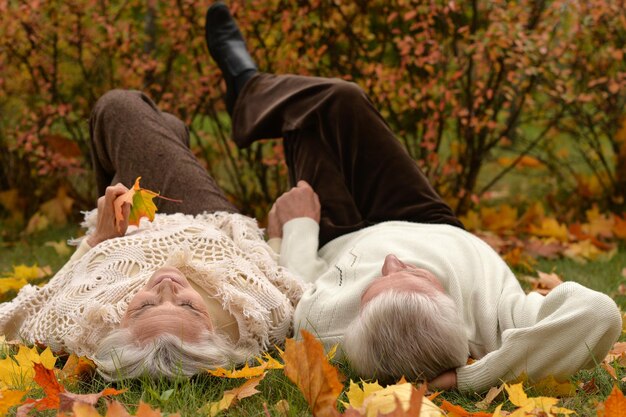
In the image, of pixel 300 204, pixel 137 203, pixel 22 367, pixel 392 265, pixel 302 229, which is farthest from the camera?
pixel 300 204

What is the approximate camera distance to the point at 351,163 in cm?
332

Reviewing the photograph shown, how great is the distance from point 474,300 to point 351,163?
981mm

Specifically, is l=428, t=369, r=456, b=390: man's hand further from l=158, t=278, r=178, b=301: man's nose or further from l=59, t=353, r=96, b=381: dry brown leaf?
l=59, t=353, r=96, b=381: dry brown leaf

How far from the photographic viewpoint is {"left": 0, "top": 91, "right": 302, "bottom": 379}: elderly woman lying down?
7.29 feet

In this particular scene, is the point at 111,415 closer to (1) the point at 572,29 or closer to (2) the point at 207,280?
(2) the point at 207,280

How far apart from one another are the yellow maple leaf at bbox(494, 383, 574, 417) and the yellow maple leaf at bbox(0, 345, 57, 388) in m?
1.27

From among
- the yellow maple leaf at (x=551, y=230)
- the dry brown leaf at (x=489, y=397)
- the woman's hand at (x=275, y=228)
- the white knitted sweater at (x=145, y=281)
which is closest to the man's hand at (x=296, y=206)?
the woman's hand at (x=275, y=228)

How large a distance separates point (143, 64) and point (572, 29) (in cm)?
249

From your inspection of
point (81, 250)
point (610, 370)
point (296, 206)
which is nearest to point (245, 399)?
point (610, 370)

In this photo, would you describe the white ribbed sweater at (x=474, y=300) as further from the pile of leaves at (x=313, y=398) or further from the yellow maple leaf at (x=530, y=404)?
the yellow maple leaf at (x=530, y=404)

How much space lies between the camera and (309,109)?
3.36m

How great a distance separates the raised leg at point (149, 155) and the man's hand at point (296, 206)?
0.60 ft

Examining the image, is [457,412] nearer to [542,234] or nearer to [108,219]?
[108,219]

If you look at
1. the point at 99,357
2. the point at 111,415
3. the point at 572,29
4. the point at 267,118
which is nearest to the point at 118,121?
the point at 267,118
